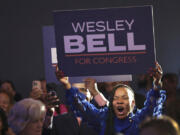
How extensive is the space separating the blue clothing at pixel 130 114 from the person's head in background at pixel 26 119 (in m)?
1.29

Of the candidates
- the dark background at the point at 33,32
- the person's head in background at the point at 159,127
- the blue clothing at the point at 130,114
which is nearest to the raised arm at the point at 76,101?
the blue clothing at the point at 130,114

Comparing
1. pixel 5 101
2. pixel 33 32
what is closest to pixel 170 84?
pixel 5 101

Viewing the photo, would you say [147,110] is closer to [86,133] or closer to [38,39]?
[86,133]

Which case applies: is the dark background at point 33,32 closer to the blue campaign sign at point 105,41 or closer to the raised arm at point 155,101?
the blue campaign sign at point 105,41

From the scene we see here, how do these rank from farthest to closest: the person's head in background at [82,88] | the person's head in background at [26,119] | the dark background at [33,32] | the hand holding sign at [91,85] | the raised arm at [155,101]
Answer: the dark background at [33,32]
the person's head in background at [82,88]
the hand holding sign at [91,85]
the raised arm at [155,101]
the person's head in background at [26,119]

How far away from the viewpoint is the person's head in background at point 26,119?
4395 millimetres

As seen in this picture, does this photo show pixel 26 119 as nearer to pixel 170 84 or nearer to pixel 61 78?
pixel 61 78

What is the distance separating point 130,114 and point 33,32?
5.26 m

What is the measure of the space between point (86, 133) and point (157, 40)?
4.71m

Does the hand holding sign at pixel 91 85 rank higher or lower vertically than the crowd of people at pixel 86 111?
higher

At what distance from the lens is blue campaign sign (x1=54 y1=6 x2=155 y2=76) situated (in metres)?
5.81

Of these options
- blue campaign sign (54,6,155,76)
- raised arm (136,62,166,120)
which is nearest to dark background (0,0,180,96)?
blue campaign sign (54,6,155,76)

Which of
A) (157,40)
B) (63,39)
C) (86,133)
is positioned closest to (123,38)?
(63,39)

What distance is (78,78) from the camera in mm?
6008
